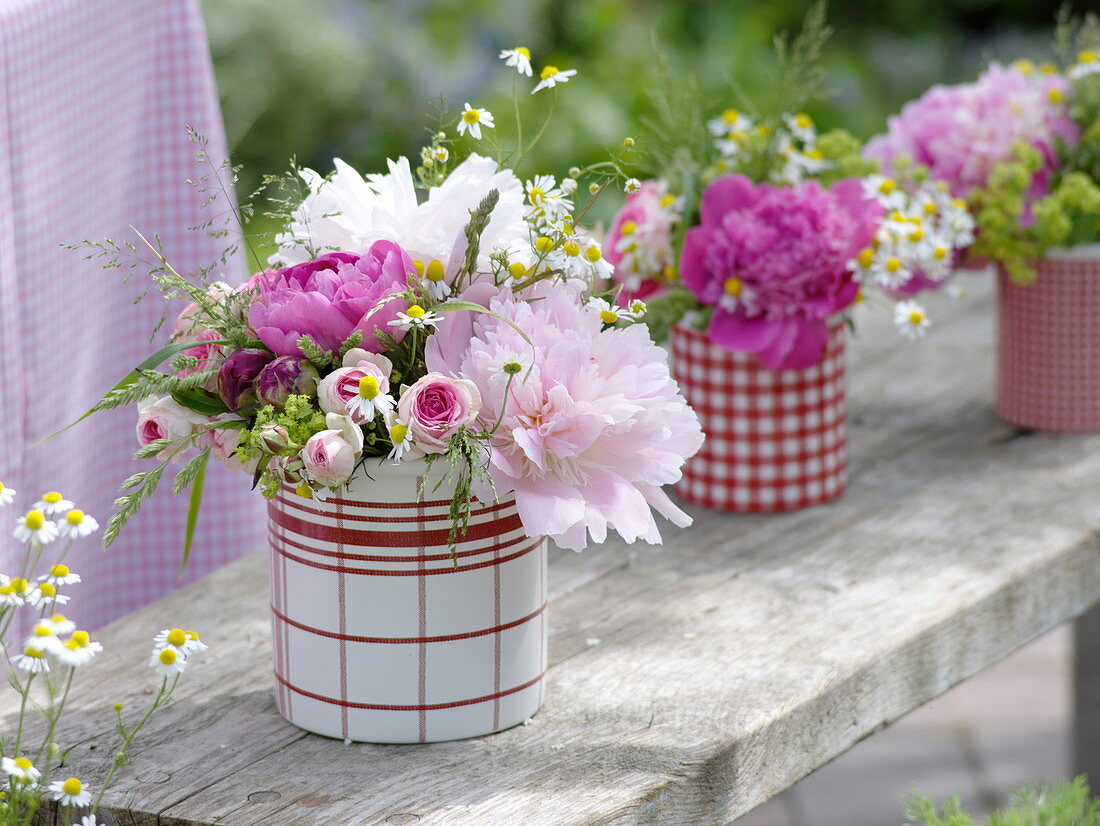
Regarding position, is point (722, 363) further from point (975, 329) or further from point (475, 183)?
point (975, 329)

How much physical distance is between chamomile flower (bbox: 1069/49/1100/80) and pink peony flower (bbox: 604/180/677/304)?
0.53 meters

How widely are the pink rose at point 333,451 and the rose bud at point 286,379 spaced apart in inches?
1.5

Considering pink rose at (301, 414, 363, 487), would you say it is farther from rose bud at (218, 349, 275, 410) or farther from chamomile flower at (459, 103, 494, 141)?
chamomile flower at (459, 103, 494, 141)

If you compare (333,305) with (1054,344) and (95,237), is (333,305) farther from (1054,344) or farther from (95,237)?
(1054,344)

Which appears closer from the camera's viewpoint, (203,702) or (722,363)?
(203,702)

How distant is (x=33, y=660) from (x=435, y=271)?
363mm

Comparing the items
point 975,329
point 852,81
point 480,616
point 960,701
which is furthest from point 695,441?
point 852,81

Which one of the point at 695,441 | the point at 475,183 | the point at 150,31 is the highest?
the point at 150,31

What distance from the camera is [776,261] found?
139cm

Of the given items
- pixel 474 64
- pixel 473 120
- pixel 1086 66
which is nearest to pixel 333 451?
pixel 473 120

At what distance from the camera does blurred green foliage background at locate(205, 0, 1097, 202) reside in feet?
13.5

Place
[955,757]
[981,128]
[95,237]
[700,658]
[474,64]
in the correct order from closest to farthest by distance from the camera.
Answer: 1. [700,658]
2. [95,237]
3. [981,128]
4. [955,757]
5. [474,64]

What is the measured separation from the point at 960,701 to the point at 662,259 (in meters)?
1.55

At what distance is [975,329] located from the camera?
210 cm
